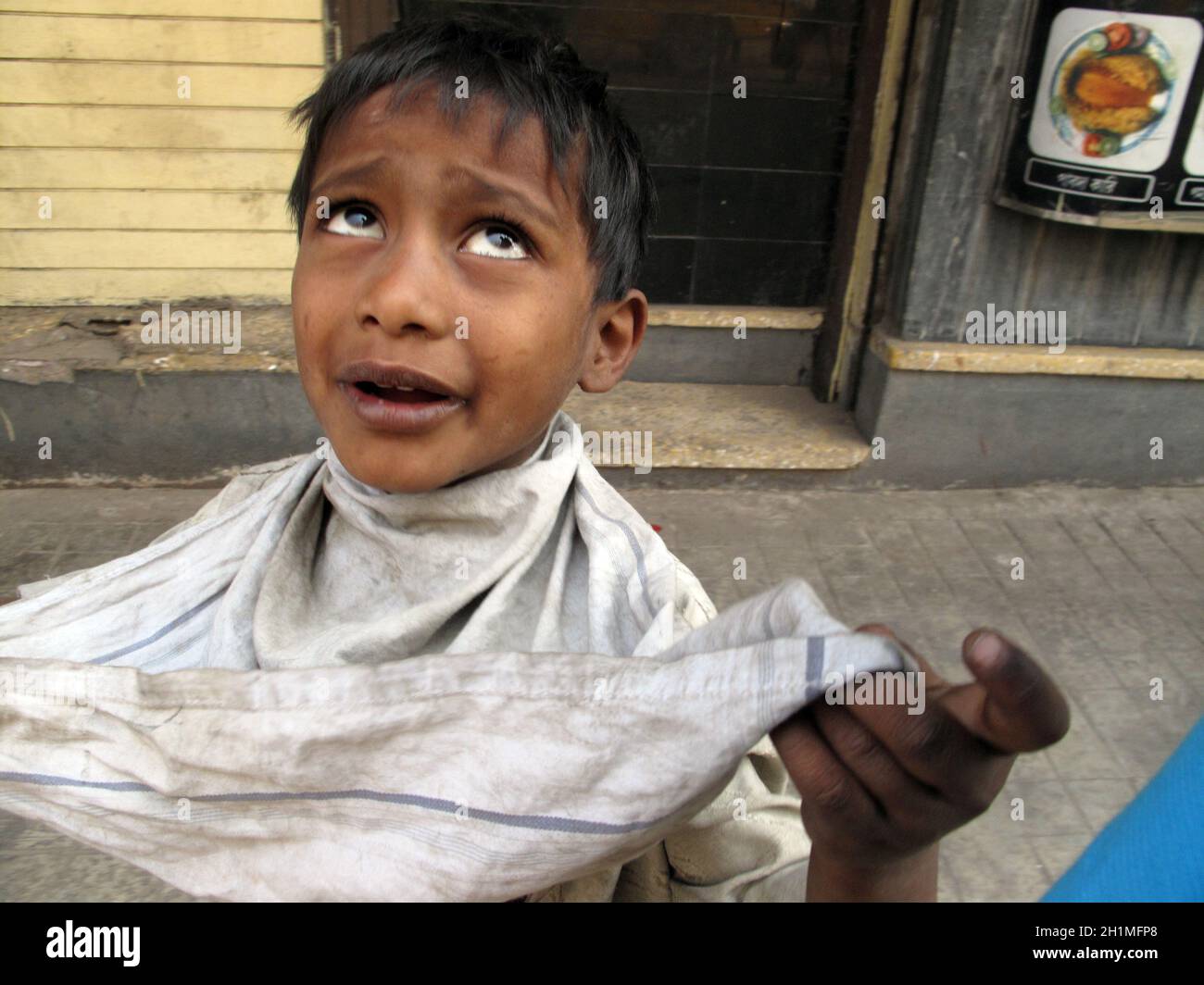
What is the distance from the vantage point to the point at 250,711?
3.15 ft

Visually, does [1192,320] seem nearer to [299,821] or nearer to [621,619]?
[621,619]

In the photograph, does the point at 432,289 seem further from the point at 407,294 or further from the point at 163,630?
the point at 163,630

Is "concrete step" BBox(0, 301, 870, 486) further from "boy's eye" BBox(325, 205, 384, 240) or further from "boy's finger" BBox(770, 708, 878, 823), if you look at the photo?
"boy's finger" BBox(770, 708, 878, 823)

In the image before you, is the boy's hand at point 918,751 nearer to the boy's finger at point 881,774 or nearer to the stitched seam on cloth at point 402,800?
the boy's finger at point 881,774

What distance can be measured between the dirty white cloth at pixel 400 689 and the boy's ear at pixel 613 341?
75mm

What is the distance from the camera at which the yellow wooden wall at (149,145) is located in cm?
370

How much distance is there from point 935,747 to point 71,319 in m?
4.18

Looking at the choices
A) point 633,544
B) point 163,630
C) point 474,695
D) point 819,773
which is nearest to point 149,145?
point 163,630

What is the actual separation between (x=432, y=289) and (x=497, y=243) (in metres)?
0.11

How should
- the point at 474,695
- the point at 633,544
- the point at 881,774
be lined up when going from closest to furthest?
the point at 881,774
the point at 474,695
the point at 633,544

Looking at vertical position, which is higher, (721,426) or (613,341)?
(613,341)

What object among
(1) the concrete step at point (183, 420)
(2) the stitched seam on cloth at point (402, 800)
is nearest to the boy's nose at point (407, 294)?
(2) the stitched seam on cloth at point (402, 800)

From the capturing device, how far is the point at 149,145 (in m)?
3.86

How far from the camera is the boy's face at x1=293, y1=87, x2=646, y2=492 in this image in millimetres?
1034
